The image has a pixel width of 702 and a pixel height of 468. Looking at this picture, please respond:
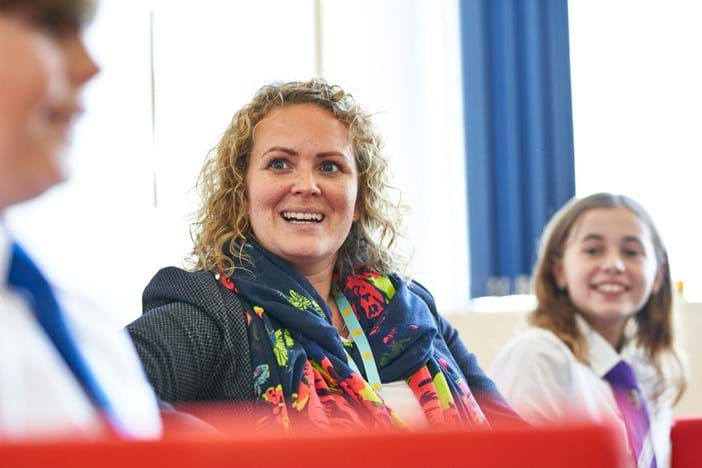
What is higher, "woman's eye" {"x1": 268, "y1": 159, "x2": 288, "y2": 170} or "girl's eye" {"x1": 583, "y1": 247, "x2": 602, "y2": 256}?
"woman's eye" {"x1": 268, "y1": 159, "x2": 288, "y2": 170}

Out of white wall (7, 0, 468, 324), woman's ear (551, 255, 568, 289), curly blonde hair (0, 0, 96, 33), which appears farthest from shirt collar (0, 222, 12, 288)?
white wall (7, 0, 468, 324)

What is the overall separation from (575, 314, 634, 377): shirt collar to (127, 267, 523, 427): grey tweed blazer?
95 cm

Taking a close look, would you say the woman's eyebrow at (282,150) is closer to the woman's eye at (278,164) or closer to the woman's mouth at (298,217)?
the woman's eye at (278,164)

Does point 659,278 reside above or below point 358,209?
below

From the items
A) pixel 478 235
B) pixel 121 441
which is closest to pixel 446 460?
pixel 121 441

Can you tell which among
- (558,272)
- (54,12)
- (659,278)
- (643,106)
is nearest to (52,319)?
(54,12)

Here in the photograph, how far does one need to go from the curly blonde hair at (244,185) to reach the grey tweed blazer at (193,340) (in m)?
0.14

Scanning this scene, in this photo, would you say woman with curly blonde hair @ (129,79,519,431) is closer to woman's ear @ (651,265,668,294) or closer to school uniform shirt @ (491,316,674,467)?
school uniform shirt @ (491,316,674,467)

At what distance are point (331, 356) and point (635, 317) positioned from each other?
1.07 metres

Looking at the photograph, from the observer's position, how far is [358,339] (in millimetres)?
1919

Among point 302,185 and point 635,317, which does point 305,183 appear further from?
point 635,317

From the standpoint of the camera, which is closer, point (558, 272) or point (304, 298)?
point (304, 298)

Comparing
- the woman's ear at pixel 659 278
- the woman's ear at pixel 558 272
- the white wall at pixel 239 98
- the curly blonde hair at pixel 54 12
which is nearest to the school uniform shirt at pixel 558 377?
the woman's ear at pixel 558 272

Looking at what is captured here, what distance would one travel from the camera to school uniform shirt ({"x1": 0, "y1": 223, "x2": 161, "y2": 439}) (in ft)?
1.46
